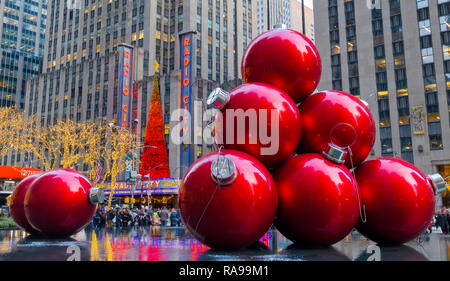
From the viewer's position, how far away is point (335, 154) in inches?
326

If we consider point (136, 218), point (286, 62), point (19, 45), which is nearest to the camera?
point (286, 62)

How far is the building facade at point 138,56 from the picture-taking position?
225 feet

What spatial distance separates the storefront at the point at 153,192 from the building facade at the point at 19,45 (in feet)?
234

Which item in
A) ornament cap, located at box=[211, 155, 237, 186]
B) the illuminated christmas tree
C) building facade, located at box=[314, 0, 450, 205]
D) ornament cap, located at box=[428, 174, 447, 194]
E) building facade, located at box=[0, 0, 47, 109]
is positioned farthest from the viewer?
building facade, located at box=[0, 0, 47, 109]

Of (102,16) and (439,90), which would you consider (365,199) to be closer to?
(439,90)

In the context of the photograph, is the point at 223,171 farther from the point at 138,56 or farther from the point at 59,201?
Answer: the point at 138,56

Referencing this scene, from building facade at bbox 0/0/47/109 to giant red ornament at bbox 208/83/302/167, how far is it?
119 metres

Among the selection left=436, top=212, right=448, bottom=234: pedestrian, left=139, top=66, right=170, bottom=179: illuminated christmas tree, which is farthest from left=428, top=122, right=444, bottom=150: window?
left=139, top=66, right=170, bottom=179: illuminated christmas tree

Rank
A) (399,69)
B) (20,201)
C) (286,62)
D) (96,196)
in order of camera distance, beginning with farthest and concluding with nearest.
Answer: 1. (399,69)
2. (20,201)
3. (96,196)
4. (286,62)

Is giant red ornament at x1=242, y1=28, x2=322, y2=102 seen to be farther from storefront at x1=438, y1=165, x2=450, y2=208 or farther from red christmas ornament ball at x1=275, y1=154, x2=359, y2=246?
storefront at x1=438, y1=165, x2=450, y2=208

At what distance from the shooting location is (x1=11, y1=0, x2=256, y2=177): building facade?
68.5 meters

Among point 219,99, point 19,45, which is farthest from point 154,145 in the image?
point 19,45

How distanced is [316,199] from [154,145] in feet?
134
